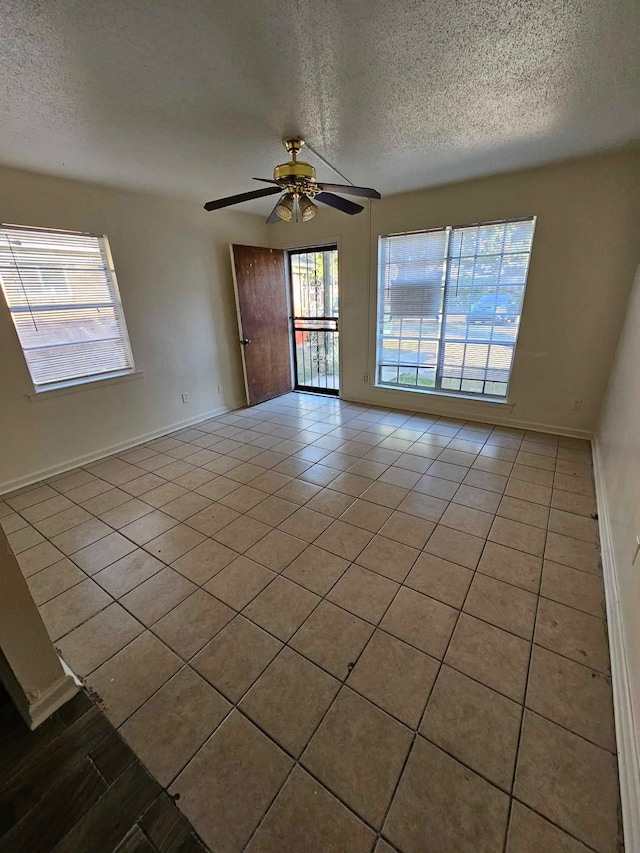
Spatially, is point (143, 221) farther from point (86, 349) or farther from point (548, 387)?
point (548, 387)

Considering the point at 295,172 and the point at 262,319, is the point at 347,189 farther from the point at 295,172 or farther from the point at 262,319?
the point at 262,319

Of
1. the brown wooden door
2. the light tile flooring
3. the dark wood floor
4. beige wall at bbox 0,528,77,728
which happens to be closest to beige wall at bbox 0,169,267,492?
the brown wooden door

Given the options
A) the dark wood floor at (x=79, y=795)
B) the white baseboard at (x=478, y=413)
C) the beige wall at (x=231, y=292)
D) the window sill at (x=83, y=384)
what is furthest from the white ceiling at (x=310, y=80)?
the dark wood floor at (x=79, y=795)

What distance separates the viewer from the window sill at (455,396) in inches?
147

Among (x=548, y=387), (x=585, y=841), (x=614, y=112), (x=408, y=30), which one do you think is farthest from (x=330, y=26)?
(x=548, y=387)

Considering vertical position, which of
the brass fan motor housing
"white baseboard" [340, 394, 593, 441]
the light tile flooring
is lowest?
the light tile flooring

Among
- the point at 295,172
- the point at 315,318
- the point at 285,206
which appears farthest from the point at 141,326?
the point at 315,318

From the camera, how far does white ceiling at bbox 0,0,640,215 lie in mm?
1296

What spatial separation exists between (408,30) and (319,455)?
2644 mm

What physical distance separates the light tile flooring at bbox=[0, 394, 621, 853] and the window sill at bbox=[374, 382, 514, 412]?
0.93 metres

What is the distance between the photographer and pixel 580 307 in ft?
10.3

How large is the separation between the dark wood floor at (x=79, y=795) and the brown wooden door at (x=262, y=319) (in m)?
3.74

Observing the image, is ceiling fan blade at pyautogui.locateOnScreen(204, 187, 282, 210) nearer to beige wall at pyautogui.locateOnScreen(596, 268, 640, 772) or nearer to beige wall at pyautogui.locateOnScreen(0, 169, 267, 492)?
beige wall at pyautogui.locateOnScreen(0, 169, 267, 492)

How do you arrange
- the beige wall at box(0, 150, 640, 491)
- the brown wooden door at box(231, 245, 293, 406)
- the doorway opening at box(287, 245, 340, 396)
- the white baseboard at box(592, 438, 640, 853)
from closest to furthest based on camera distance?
the white baseboard at box(592, 438, 640, 853) → the beige wall at box(0, 150, 640, 491) → the brown wooden door at box(231, 245, 293, 406) → the doorway opening at box(287, 245, 340, 396)
